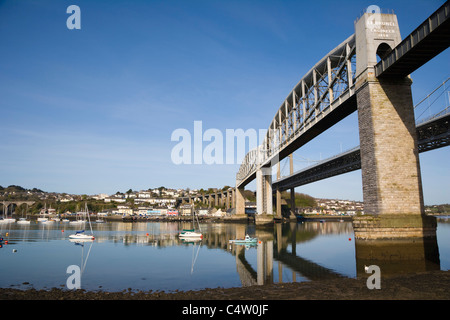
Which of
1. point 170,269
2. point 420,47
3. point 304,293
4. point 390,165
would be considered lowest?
point 170,269

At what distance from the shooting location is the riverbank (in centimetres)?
1395

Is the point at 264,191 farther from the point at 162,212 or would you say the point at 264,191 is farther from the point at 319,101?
the point at 162,212

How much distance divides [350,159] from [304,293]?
249 ft

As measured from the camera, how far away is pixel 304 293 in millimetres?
14789

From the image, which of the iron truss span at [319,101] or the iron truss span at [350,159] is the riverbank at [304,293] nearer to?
the iron truss span at [319,101]

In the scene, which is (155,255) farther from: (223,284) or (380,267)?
(380,267)

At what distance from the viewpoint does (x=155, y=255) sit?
34.2 meters

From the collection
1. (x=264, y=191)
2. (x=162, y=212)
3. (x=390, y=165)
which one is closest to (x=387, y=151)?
(x=390, y=165)

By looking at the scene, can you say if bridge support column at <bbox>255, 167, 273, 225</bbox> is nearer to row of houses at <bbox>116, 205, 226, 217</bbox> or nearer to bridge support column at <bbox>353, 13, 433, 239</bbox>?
bridge support column at <bbox>353, 13, 433, 239</bbox>

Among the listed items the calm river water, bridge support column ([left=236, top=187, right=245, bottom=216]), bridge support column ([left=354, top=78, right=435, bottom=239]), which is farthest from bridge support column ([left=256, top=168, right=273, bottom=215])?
bridge support column ([left=354, top=78, right=435, bottom=239])

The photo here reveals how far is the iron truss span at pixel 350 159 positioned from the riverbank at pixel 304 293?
137 feet

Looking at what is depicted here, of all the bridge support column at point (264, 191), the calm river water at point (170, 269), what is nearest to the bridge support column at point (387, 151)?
the calm river water at point (170, 269)
